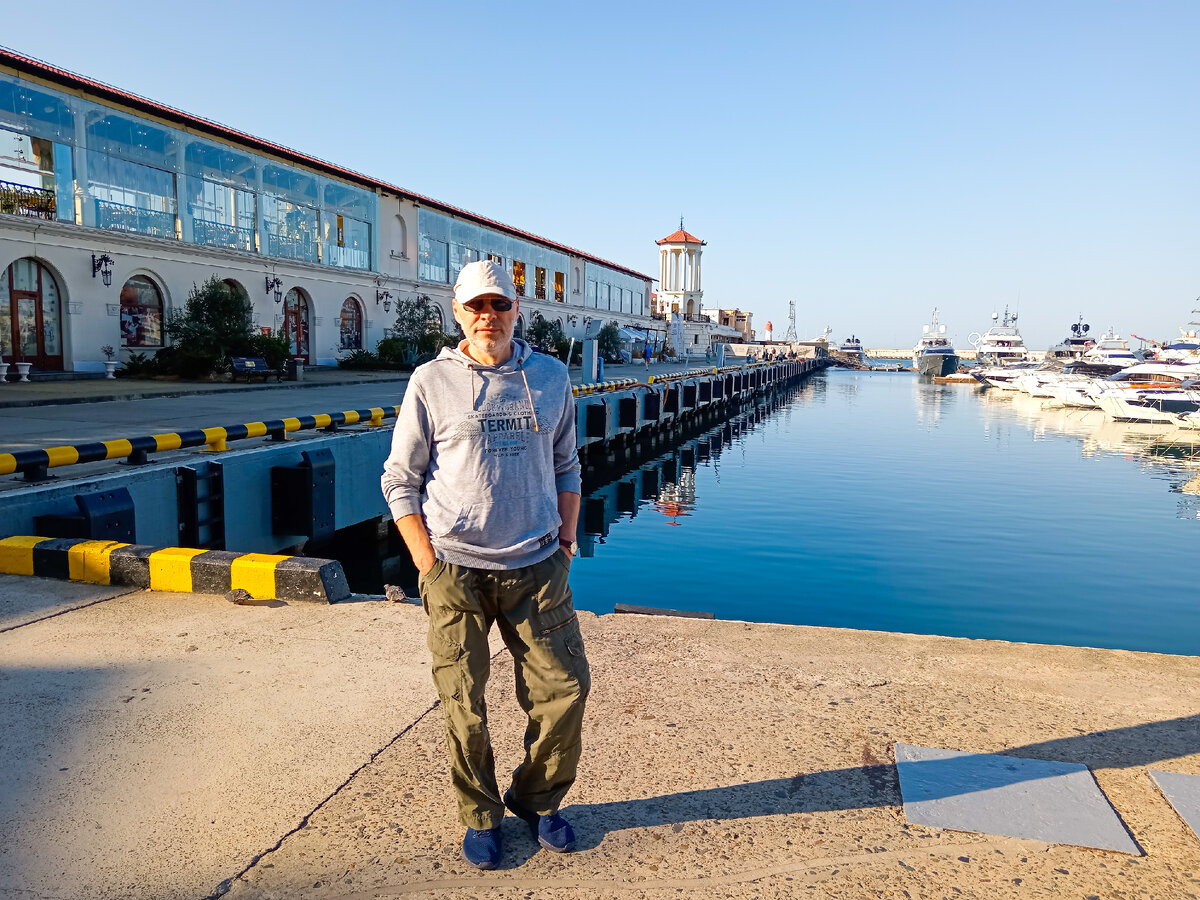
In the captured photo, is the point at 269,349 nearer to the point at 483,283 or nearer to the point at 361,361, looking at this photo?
the point at 361,361

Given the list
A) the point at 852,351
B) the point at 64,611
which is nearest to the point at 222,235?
the point at 64,611

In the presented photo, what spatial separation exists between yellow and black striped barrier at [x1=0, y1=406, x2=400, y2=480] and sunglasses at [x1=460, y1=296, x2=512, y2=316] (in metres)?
5.44

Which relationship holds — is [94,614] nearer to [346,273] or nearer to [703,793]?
[703,793]

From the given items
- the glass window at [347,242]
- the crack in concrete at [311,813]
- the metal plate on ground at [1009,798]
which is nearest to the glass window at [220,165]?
the glass window at [347,242]

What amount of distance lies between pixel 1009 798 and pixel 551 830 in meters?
1.73

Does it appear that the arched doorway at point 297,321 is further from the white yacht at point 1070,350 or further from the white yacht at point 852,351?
the white yacht at point 852,351

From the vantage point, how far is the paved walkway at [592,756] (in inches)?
106

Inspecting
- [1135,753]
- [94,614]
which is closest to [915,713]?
[1135,753]

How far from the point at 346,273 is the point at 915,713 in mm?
35595

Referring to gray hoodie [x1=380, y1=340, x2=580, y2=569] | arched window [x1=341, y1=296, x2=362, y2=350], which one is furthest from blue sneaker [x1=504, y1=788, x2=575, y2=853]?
arched window [x1=341, y1=296, x2=362, y2=350]

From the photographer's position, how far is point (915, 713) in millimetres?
3902

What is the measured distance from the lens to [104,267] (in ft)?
81.4

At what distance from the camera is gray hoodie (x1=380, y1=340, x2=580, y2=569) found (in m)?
2.82

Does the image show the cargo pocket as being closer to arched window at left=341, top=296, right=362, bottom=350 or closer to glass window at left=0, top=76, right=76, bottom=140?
glass window at left=0, top=76, right=76, bottom=140
